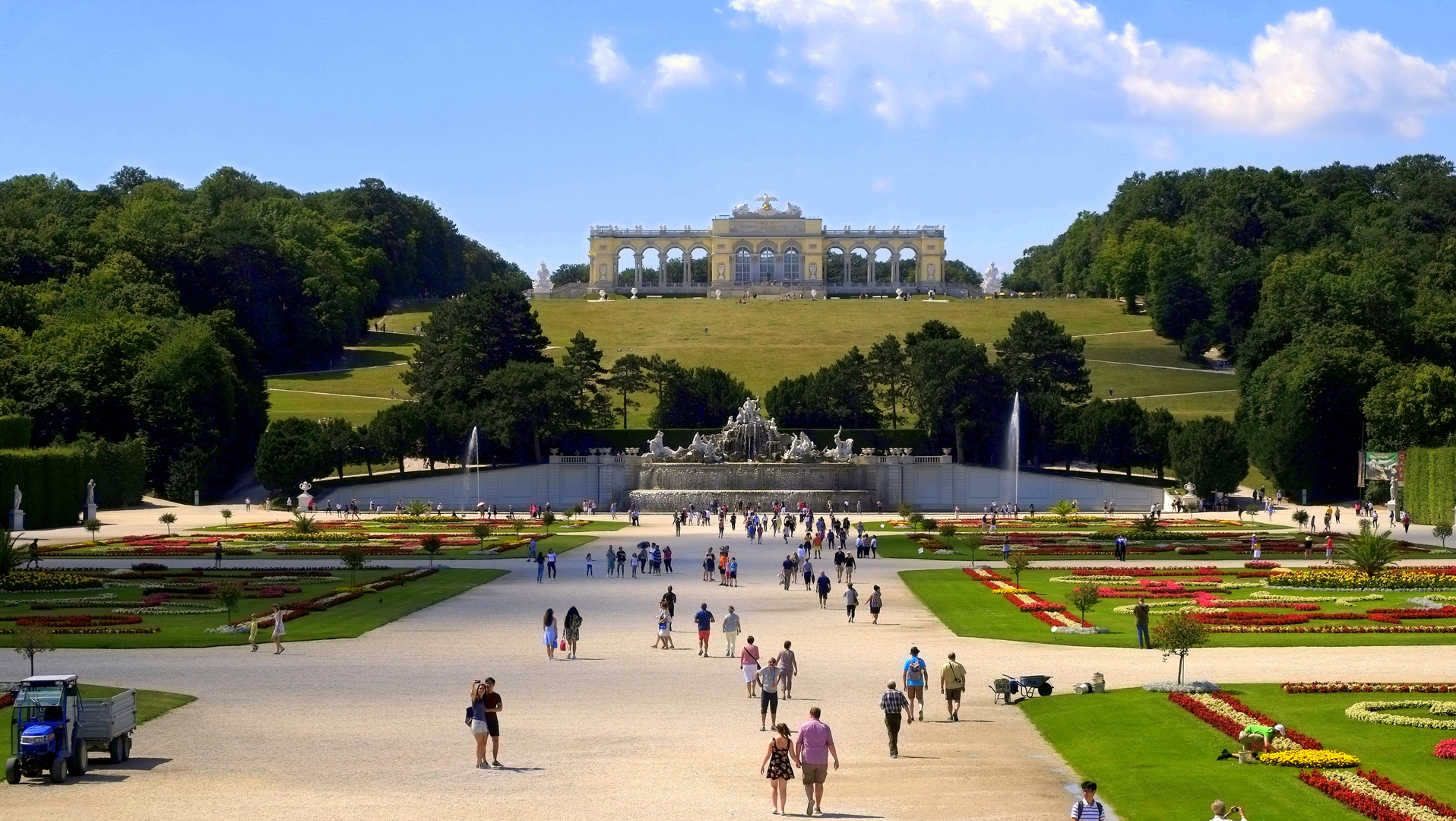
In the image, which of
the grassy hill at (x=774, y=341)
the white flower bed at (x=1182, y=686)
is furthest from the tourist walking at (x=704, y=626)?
the grassy hill at (x=774, y=341)

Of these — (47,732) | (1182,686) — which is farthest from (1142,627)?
(47,732)

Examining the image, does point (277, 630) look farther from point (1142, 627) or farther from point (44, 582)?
point (1142, 627)

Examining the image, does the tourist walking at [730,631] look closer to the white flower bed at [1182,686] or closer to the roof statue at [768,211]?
the white flower bed at [1182,686]

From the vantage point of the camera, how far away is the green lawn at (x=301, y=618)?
29.8 meters

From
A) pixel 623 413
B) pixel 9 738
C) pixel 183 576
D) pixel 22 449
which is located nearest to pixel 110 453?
pixel 22 449

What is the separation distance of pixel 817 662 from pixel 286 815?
40.0 ft

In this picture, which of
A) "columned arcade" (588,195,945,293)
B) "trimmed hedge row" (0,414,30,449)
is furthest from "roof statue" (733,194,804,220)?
"trimmed hedge row" (0,414,30,449)

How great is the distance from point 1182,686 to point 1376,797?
644 centimetres

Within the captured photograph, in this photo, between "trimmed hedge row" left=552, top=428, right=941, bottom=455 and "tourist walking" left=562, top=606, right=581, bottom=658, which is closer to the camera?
"tourist walking" left=562, top=606, right=581, bottom=658

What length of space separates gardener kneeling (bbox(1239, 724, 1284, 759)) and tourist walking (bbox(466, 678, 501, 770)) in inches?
303

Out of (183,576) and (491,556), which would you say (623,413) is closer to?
(491,556)

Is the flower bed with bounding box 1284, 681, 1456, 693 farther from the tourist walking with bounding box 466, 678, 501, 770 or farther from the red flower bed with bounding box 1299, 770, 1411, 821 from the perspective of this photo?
the tourist walking with bounding box 466, 678, 501, 770

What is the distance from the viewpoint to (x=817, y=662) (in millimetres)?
27609

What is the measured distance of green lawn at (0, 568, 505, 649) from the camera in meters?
29.8
